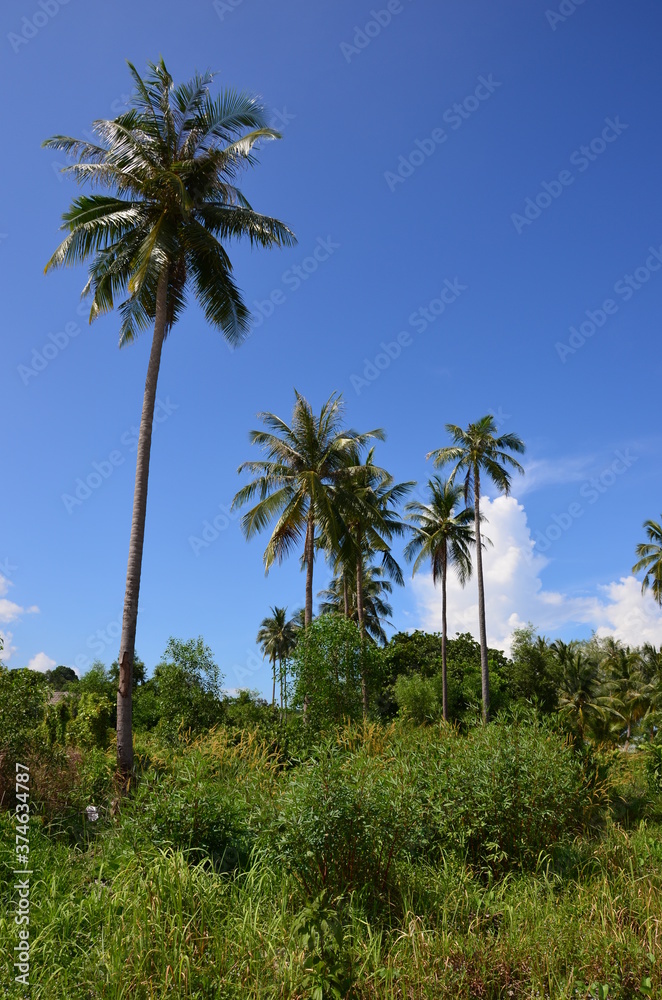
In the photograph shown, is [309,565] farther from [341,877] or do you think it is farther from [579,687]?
[579,687]

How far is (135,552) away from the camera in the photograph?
484 inches

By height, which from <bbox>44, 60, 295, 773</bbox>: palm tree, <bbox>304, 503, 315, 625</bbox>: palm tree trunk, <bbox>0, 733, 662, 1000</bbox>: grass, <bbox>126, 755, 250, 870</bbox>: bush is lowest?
<bbox>0, 733, 662, 1000</bbox>: grass

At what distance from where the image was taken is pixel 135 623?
11836mm

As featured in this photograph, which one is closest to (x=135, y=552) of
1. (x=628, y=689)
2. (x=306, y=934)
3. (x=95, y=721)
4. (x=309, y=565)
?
(x=306, y=934)

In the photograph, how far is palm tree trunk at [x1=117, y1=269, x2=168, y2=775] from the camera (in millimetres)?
11133

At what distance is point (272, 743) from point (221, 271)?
10318 millimetres

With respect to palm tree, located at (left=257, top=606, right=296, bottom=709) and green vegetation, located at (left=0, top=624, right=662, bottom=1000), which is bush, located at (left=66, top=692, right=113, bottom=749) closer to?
green vegetation, located at (left=0, top=624, right=662, bottom=1000)

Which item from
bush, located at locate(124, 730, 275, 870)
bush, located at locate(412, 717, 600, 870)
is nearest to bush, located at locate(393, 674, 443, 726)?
bush, located at locate(412, 717, 600, 870)

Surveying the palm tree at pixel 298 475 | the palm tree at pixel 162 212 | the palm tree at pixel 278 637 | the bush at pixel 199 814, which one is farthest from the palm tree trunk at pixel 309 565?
the palm tree at pixel 278 637

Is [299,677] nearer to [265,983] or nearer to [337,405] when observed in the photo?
[337,405]

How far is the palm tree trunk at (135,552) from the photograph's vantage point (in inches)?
438

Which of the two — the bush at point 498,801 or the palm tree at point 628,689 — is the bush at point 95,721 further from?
the palm tree at point 628,689

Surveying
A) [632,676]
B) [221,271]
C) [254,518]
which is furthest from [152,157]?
[632,676]

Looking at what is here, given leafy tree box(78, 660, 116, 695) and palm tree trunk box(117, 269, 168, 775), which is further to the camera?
leafy tree box(78, 660, 116, 695)
